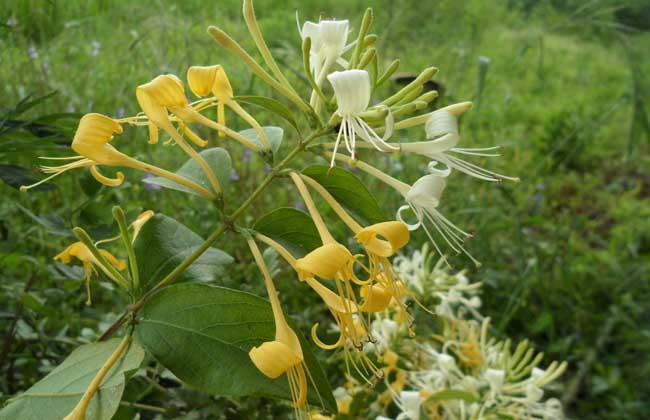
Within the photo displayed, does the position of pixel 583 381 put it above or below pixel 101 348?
below

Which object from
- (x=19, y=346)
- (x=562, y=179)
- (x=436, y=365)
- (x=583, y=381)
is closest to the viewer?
(x=19, y=346)

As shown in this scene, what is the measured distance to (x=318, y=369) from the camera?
55 cm

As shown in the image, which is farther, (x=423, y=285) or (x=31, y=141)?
(x=423, y=285)

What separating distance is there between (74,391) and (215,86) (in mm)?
280

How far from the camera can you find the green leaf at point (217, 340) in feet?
1.72

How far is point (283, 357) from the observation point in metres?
0.47

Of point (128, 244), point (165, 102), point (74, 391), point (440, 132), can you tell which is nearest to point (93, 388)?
point (74, 391)

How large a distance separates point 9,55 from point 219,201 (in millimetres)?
779

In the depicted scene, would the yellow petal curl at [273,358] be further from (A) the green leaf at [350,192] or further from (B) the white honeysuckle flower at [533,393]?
(B) the white honeysuckle flower at [533,393]

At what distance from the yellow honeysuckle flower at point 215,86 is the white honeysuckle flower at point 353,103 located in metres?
0.10

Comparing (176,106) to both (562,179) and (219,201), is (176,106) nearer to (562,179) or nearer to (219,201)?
(219,201)

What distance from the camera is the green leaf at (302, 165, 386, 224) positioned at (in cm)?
59

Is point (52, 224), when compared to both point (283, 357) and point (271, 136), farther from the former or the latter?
point (283, 357)

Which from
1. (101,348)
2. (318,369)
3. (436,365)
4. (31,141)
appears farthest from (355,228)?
(436,365)
